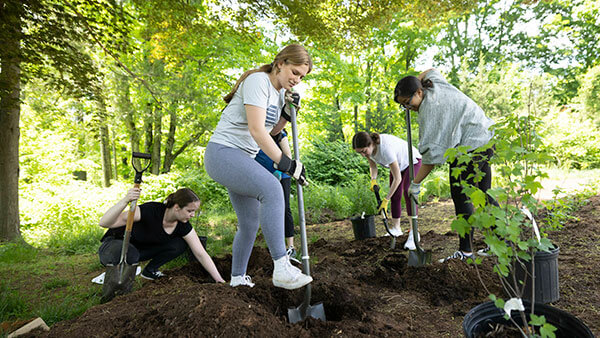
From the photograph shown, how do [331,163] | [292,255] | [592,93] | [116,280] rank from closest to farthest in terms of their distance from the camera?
[116,280] → [292,255] → [331,163] → [592,93]

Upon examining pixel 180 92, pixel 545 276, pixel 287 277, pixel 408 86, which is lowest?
pixel 545 276

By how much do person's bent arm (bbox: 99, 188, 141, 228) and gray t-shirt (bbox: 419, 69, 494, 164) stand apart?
7.88ft

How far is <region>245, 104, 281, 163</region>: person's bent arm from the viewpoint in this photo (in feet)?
6.00

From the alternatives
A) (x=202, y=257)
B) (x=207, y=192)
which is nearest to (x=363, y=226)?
(x=202, y=257)

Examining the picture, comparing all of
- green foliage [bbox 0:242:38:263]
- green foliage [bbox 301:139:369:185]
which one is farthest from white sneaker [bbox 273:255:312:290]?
green foliage [bbox 301:139:369:185]

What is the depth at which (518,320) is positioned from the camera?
1623mm

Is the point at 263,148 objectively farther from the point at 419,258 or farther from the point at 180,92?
the point at 180,92

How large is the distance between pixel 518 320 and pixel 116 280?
2.59 metres

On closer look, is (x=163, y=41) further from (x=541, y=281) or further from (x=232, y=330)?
(x=541, y=281)

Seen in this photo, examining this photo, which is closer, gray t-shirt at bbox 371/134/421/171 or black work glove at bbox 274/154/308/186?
black work glove at bbox 274/154/308/186

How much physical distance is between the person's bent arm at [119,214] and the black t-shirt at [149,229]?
62 millimetres

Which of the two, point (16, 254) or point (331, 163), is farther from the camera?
point (331, 163)

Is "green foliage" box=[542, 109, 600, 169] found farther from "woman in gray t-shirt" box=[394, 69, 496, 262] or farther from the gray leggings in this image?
the gray leggings

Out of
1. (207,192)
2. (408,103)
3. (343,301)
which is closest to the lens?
(343,301)
